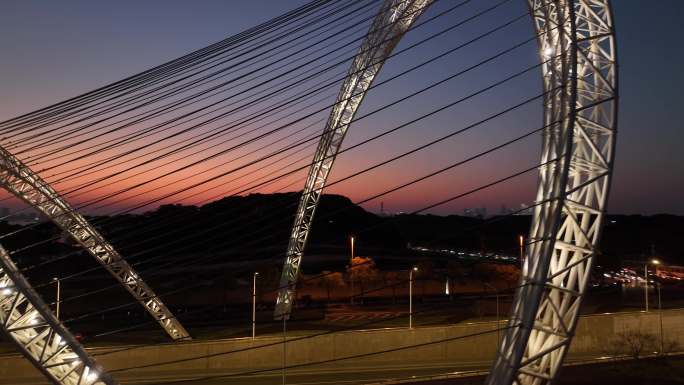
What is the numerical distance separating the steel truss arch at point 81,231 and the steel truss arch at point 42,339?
34.7 feet

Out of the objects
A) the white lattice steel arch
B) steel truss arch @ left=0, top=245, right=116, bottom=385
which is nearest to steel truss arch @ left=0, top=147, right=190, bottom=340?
steel truss arch @ left=0, top=245, right=116, bottom=385

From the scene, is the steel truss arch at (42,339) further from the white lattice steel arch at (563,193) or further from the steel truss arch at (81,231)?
the steel truss arch at (81,231)

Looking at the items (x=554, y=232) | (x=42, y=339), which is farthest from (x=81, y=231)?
(x=554, y=232)

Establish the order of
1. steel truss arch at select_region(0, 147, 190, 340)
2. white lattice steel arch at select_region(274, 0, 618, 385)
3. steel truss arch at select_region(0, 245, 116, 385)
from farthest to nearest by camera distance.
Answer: steel truss arch at select_region(0, 147, 190, 340) → steel truss arch at select_region(0, 245, 116, 385) → white lattice steel arch at select_region(274, 0, 618, 385)

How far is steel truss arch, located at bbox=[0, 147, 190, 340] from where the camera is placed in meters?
21.9

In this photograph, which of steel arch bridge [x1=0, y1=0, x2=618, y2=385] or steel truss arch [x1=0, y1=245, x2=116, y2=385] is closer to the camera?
steel arch bridge [x1=0, y1=0, x2=618, y2=385]

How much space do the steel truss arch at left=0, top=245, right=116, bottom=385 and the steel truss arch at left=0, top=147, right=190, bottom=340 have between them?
10.6 meters

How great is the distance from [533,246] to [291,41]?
777cm

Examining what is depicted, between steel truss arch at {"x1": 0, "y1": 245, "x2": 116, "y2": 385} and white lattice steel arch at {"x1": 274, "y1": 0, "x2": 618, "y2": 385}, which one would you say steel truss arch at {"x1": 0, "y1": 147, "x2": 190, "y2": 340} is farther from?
white lattice steel arch at {"x1": 274, "y1": 0, "x2": 618, "y2": 385}

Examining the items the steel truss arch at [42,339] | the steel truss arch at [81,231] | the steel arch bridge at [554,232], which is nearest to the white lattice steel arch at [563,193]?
the steel arch bridge at [554,232]

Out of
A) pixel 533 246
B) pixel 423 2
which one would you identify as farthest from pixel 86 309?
pixel 533 246

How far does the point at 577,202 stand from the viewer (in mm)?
10039

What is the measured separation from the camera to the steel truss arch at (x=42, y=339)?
10852 millimetres

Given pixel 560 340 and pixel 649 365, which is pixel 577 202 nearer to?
pixel 560 340
